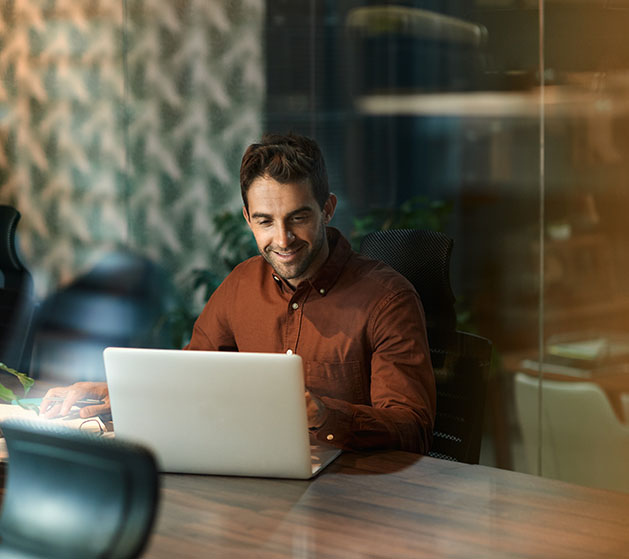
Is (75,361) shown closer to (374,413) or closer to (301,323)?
(301,323)

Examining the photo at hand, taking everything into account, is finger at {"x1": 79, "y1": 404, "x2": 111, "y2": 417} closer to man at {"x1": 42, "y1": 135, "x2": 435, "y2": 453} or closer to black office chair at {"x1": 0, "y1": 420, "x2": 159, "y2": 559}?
man at {"x1": 42, "y1": 135, "x2": 435, "y2": 453}

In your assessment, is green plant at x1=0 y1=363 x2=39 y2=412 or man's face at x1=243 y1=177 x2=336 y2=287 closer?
green plant at x1=0 y1=363 x2=39 y2=412

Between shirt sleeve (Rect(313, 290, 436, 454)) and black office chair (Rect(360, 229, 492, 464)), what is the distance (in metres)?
0.15

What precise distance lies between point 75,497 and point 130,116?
3585 millimetres

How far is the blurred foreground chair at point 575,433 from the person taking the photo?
311 centimetres

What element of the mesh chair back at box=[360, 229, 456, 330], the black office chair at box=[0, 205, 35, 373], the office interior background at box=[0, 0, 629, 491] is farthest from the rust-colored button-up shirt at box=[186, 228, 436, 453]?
the office interior background at box=[0, 0, 629, 491]

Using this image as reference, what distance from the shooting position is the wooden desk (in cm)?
126

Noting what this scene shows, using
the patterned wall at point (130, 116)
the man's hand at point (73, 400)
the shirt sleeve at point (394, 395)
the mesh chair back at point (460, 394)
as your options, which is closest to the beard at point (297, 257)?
the shirt sleeve at point (394, 395)

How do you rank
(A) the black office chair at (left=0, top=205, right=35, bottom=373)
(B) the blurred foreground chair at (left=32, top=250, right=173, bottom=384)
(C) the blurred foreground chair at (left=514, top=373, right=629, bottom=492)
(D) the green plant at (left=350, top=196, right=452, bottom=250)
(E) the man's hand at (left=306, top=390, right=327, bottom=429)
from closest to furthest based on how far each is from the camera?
(E) the man's hand at (left=306, top=390, right=327, bottom=429), (A) the black office chair at (left=0, top=205, right=35, bottom=373), (C) the blurred foreground chair at (left=514, top=373, right=629, bottom=492), (D) the green plant at (left=350, top=196, right=452, bottom=250), (B) the blurred foreground chair at (left=32, top=250, right=173, bottom=384)

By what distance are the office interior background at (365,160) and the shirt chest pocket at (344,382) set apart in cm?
143

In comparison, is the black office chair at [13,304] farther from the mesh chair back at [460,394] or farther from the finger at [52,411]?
the mesh chair back at [460,394]

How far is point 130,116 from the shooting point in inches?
165

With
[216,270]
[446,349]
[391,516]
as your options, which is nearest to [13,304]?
[216,270]

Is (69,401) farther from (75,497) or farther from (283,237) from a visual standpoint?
(75,497)
